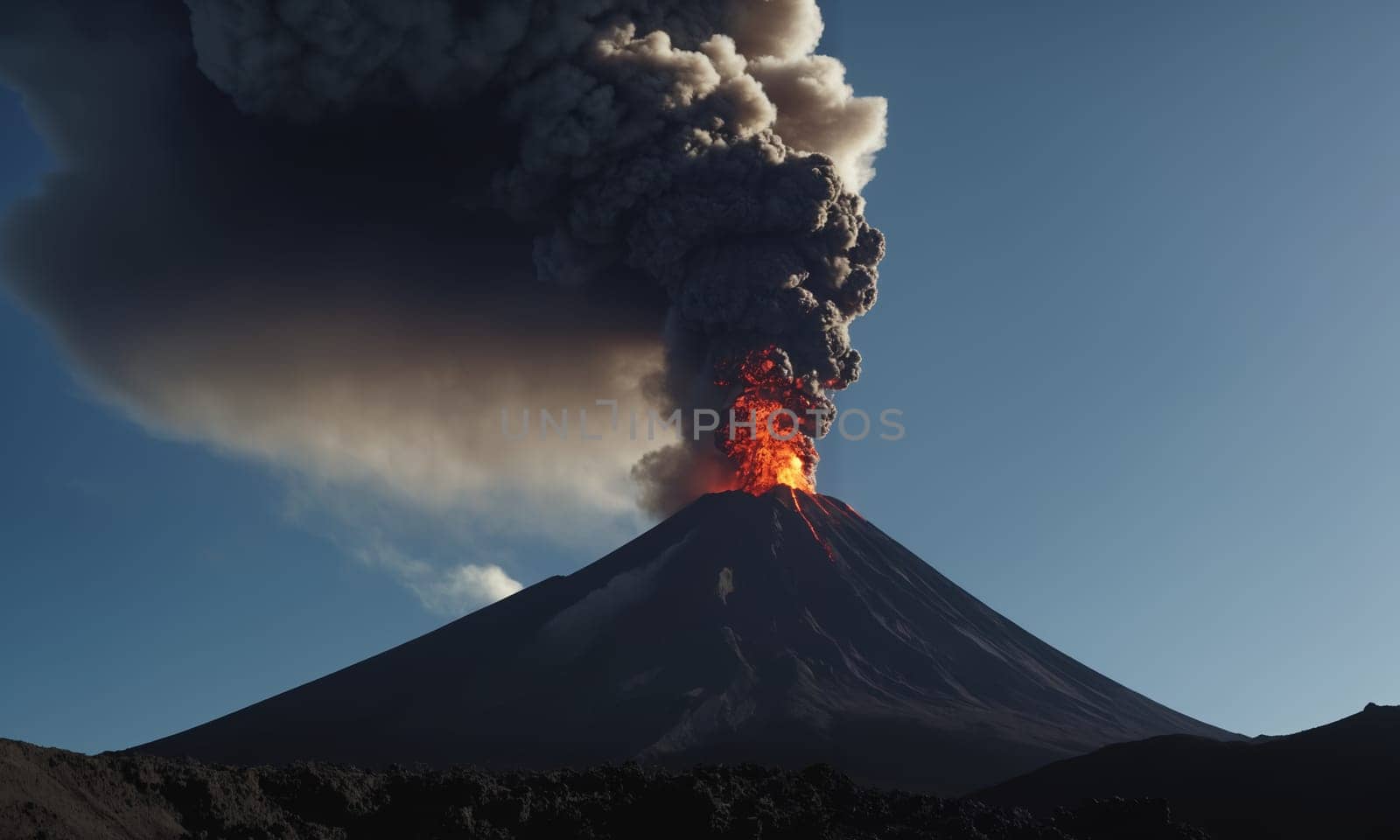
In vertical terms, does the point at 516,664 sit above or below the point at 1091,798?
above

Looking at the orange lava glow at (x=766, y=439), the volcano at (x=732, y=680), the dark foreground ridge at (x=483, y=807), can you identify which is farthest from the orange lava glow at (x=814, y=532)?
the dark foreground ridge at (x=483, y=807)

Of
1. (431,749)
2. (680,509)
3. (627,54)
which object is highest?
(627,54)

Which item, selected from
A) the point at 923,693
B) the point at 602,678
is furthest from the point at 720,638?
the point at 923,693

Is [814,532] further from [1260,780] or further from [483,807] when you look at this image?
[483,807]

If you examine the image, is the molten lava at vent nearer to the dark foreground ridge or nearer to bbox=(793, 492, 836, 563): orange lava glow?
bbox=(793, 492, 836, 563): orange lava glow

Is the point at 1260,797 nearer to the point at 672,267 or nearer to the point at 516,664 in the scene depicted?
the point at 516,664

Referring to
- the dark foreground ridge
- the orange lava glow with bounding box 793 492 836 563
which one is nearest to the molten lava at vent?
the orange lava glow with bounding box 793 492 836 563
